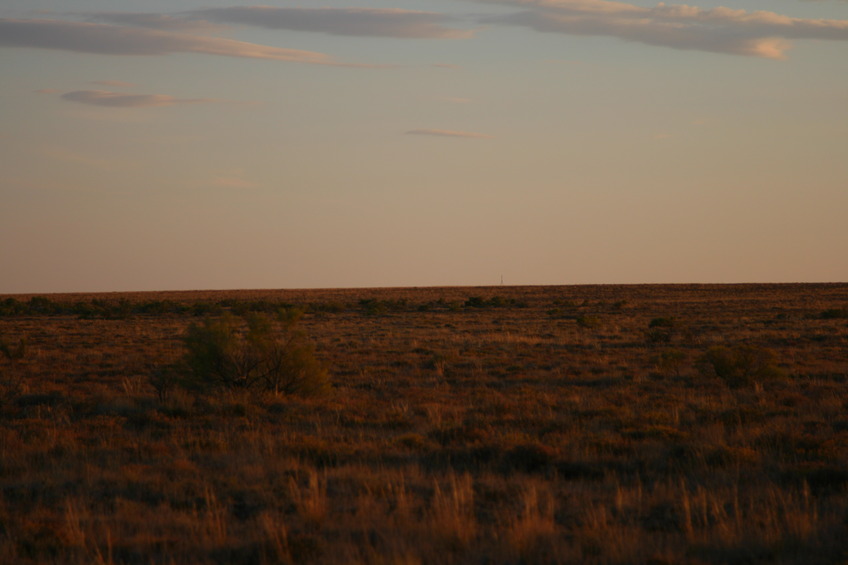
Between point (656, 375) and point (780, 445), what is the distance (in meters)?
7.98

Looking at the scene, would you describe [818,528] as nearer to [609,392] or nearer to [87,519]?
[87,519]

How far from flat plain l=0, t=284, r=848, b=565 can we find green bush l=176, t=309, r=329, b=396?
17.6 inches

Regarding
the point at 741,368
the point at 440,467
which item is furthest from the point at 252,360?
the point at 741,368

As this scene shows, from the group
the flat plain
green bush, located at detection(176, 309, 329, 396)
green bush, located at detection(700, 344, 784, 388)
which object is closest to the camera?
the flat plain

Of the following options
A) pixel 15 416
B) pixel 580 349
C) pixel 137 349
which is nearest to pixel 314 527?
pixel 15 416

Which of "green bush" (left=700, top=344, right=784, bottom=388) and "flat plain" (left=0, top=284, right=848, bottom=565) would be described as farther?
"green bush" (left=700, top=344, right=784, bottom=388)

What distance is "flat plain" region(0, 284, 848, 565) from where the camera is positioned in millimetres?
6312

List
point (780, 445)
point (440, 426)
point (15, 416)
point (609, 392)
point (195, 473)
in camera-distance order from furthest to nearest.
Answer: point (609, 392)
point (15, 416)
point (440, 426)
point (780, 445)
point (195, 473)

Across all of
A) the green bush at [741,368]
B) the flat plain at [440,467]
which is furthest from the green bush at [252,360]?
the green bush at [741,368]

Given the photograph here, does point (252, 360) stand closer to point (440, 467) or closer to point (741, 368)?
point (440, 467)

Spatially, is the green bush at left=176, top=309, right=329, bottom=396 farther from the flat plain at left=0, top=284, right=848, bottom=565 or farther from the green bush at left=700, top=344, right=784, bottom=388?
the green bush at left=700, top=344, right=784, bottom=388

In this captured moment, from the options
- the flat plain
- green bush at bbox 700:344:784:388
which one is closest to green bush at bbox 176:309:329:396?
the flat plain

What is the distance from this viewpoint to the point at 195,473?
8.80m

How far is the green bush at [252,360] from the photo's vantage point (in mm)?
15352
